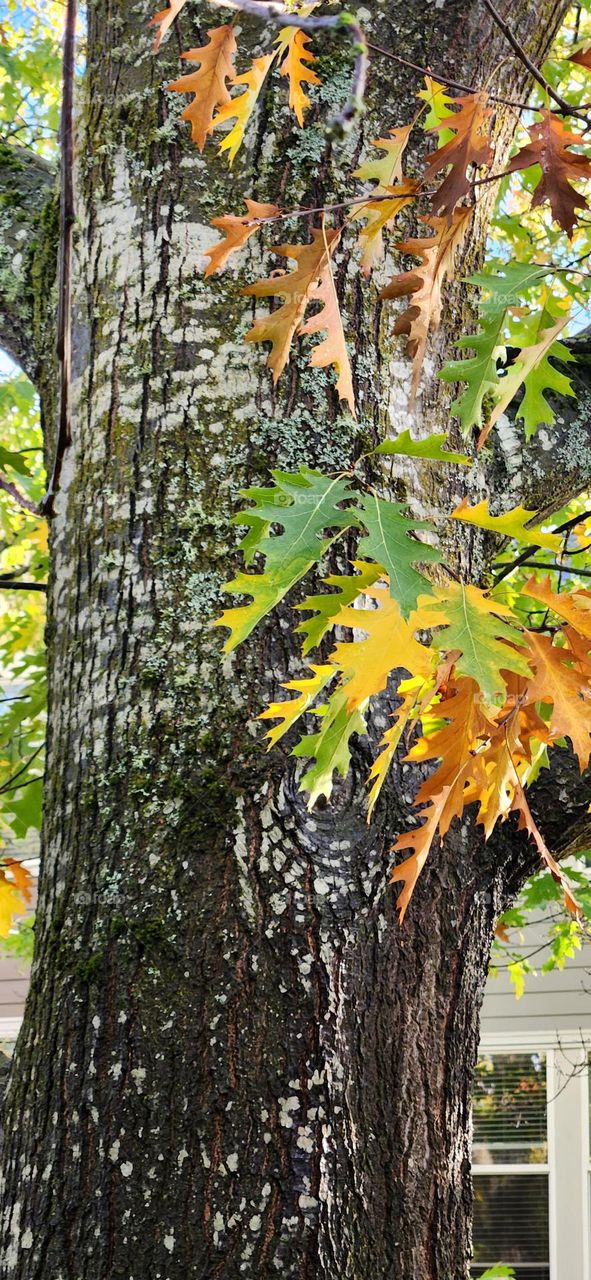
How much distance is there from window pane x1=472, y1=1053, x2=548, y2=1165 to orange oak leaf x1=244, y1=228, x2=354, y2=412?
613 cm

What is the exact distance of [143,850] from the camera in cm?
133

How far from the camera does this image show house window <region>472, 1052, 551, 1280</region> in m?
6.60

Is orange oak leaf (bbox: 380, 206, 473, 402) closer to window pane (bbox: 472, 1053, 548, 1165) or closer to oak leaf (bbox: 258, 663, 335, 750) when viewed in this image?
oak leaf (bbox: 258, 663, 335, 750)

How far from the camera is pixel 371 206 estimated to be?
144 cm

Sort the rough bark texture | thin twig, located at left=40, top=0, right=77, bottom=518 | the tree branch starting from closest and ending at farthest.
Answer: thin twig, located at left=40, top=0, right=77, bottom=518
the rough bark texture
the tree branch

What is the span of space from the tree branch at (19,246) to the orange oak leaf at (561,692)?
3.15ft

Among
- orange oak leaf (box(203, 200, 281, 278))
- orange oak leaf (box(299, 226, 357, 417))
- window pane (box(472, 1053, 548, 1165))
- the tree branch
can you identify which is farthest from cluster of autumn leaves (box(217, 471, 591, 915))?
window pane (box(472, 1053, 548, 1165))

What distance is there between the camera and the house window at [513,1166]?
21.6ft

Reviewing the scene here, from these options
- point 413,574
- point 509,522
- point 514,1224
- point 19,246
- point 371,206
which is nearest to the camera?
point 413,574

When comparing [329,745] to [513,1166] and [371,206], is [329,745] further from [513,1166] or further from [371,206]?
[513,1166]

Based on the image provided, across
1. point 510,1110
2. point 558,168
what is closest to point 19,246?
point 558,168

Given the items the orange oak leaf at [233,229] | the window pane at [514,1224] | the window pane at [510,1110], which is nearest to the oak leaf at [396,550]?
the orange oak leaf at [233,229]

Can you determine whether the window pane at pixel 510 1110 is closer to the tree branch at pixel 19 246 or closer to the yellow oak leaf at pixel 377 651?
the tree branch at pixel 19 246

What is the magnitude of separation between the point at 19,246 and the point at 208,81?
0.56 metres
